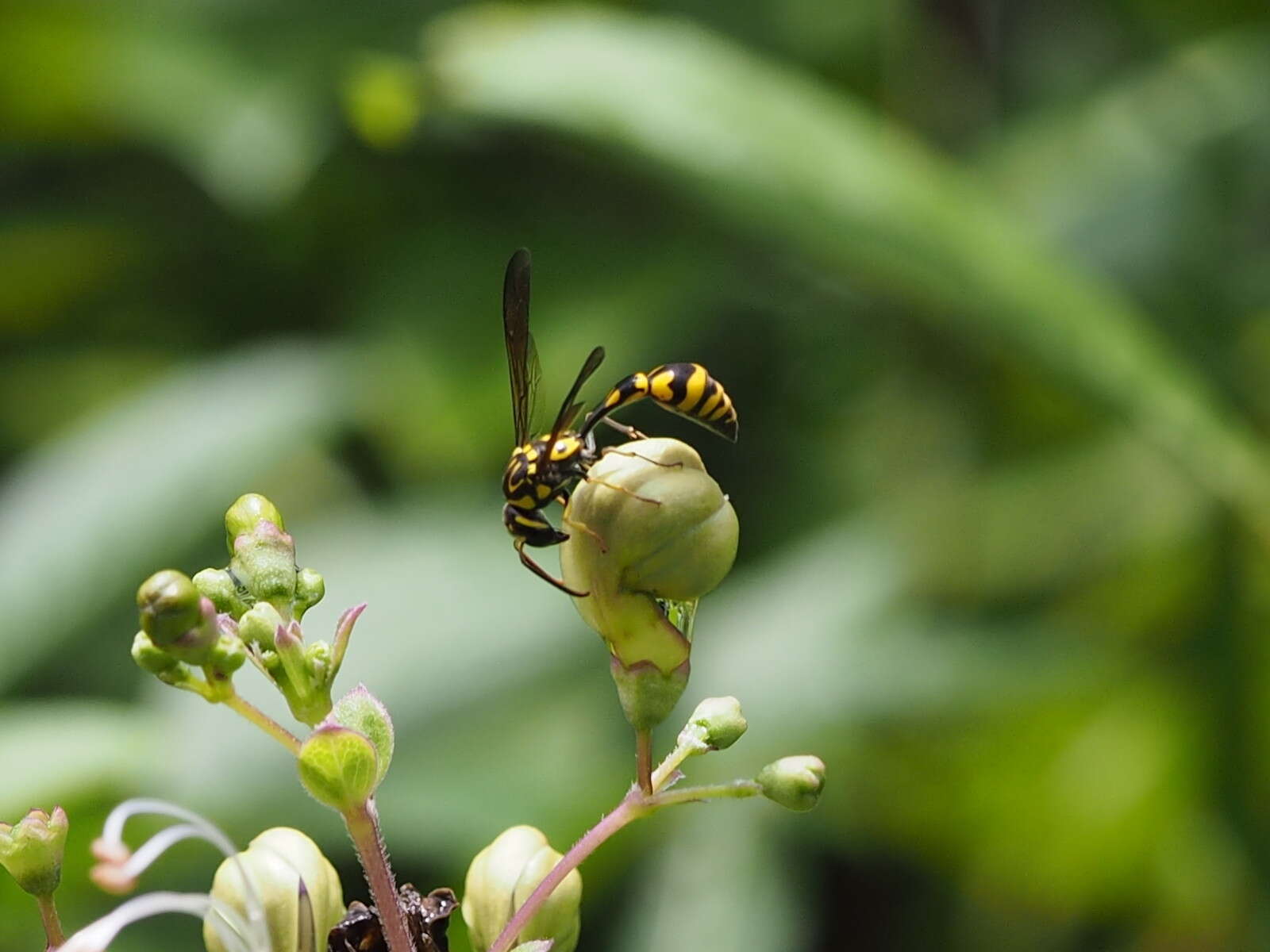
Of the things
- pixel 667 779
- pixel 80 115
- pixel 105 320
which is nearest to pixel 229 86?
pixel 80 115

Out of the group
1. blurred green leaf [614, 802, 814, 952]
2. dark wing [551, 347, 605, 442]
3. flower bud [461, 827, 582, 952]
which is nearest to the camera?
flower bud [461, 827, 582, 952]

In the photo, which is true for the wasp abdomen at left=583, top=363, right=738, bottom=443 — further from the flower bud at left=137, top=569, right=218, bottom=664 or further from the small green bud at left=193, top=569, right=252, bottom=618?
the flower bud at left=137, top=569, right=218, bottom=664

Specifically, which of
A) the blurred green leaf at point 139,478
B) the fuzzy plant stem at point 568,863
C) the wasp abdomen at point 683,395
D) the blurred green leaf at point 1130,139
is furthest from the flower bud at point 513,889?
the blurred green leaf at point 1130,139

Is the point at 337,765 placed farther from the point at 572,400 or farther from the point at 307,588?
the point at 572,400

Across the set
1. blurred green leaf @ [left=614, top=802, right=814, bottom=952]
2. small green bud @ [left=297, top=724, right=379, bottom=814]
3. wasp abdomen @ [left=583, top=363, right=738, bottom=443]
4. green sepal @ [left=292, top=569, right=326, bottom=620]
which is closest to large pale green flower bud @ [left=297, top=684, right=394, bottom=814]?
small green bud @ [left=297, top=724, right=379, bottom=814]

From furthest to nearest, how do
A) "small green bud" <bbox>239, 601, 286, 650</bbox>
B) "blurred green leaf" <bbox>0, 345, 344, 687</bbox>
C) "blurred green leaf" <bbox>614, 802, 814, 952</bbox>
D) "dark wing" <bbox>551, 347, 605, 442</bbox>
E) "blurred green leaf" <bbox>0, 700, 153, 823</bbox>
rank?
"blurred green leaf" <bbox>0, 345, 344, 687</bbox> < "blurred green leaf" <bbox>614, 802, 814, 952</bbox> < "blurred green leaf" <bbox>0, 700, 153, 823</bbox> < "dark wing" <bbox>551, 347, 605, 442</bbox> < "small green bud" <bbox>239, 601, 286, 650</bbox>

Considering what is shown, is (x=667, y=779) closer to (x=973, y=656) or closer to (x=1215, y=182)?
(x=973, y=656)

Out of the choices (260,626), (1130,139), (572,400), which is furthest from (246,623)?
(1130,139)
